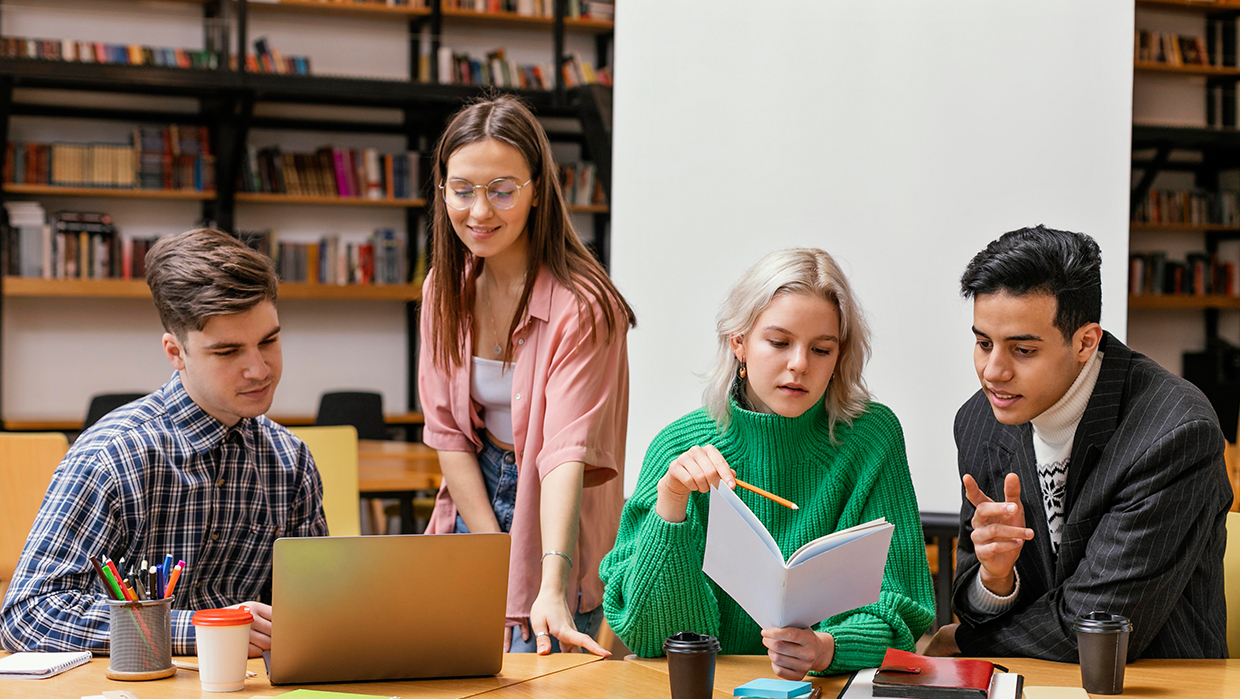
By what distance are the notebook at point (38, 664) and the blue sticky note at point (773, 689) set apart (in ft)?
2.86

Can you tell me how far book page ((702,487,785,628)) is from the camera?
1.39 metres

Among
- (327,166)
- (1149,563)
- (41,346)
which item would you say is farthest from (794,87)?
(41,346)

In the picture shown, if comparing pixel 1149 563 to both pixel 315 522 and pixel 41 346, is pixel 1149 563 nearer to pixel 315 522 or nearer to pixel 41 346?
pixel 315 522

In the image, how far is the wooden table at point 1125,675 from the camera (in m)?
1.47

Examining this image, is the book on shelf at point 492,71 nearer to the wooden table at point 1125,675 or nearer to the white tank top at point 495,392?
the white tank top at point 495,392

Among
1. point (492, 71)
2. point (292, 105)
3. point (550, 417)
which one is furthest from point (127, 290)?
point (550, 417)

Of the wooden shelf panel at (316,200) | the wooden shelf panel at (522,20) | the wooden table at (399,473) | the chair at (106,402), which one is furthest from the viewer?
the wooden shelf panel at (522,20)

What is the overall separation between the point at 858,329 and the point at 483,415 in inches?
28.5

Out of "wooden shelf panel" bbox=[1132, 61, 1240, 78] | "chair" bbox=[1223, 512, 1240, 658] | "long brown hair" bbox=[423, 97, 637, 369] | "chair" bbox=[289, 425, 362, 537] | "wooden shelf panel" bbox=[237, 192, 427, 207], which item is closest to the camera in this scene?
"chair" bbox=[1223, 512, 1240, 658]

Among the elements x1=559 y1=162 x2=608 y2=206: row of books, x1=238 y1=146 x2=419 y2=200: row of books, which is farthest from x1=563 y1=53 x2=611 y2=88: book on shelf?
x1=238 y1=146 x2=419 y2=200: row of books

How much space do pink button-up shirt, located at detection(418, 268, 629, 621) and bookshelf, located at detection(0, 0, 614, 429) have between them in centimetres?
334

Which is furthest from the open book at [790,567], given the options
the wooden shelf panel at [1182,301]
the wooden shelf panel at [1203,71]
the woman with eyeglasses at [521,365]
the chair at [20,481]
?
the wooden shelf panel at [1182,301]

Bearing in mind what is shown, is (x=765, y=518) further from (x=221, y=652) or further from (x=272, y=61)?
(x=272, y=61)

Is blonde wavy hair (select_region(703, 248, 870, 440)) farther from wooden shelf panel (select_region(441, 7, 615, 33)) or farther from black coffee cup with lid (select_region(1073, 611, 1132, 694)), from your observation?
wooden shelf panel (select_region(441, 7, 615, 33))
